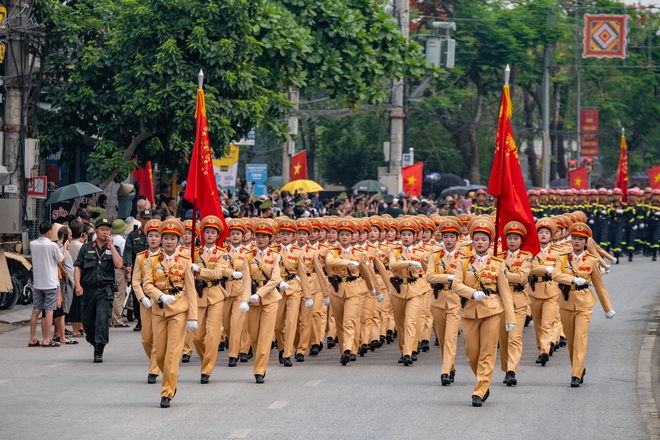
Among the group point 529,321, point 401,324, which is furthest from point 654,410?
point 529,321

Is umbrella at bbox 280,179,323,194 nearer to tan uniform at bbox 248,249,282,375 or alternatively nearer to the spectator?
the spectator

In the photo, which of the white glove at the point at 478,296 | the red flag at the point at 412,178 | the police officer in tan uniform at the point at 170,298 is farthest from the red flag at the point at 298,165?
the white glove at the point at 478,296

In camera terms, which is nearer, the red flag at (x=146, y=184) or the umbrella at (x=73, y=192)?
the umbrella at (x=73, y=192)

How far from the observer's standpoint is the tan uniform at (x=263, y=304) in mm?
14203

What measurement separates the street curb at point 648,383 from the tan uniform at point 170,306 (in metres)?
4.42

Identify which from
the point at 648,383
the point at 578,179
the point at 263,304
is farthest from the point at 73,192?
the point at 578,179

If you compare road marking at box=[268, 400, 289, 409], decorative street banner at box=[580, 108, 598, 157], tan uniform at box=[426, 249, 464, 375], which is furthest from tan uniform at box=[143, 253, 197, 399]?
decorative street banner at box=[580, 108, 598, 157]

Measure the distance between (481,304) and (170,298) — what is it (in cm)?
309

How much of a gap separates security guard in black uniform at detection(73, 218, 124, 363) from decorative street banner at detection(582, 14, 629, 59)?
31488mm

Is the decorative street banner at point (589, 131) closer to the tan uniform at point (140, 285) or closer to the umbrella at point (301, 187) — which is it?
the umbrella at point (301, 187)

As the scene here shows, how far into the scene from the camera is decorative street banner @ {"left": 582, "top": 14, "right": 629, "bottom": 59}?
149 ft

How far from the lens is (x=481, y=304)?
13.0 metres

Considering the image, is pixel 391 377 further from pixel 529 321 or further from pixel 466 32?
pixel 466 32

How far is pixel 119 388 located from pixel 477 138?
49247 mm
